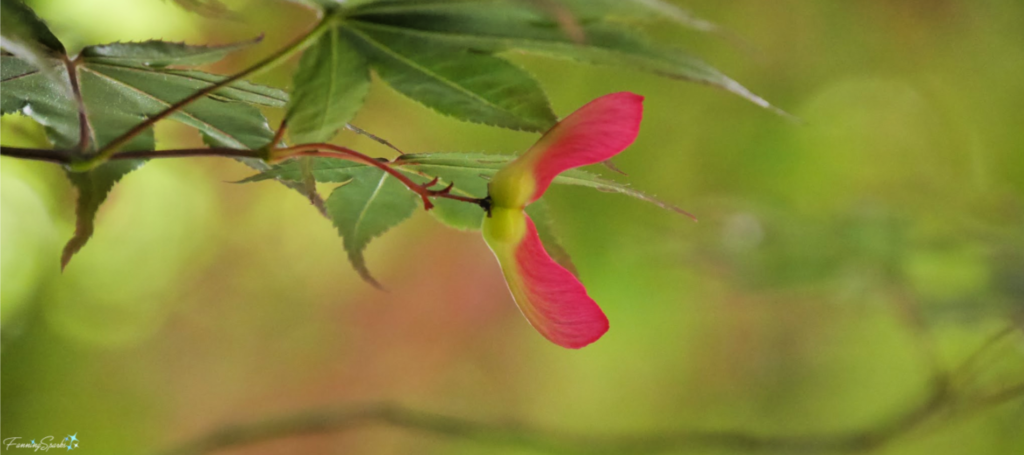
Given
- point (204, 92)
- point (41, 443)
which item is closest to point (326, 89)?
point (204, 92)

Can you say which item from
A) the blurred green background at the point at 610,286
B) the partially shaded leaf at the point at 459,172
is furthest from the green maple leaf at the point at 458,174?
the blurred green background at the point at 610,286

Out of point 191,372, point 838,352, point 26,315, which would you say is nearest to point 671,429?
point 838,352

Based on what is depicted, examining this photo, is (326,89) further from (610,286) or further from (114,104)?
(610,286)

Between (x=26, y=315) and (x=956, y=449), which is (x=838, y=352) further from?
(x=26, y=315)

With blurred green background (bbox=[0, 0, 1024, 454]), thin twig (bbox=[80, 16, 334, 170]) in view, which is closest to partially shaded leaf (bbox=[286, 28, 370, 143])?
thin twig (bbox=[80, 16, 334, 170])

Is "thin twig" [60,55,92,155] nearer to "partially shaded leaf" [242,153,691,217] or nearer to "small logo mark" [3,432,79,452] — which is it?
"partially shaded leaf" [242,153,691,217]

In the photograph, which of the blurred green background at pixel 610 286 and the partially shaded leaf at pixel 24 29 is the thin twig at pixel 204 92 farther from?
the blurred green background at pixel 610 286
